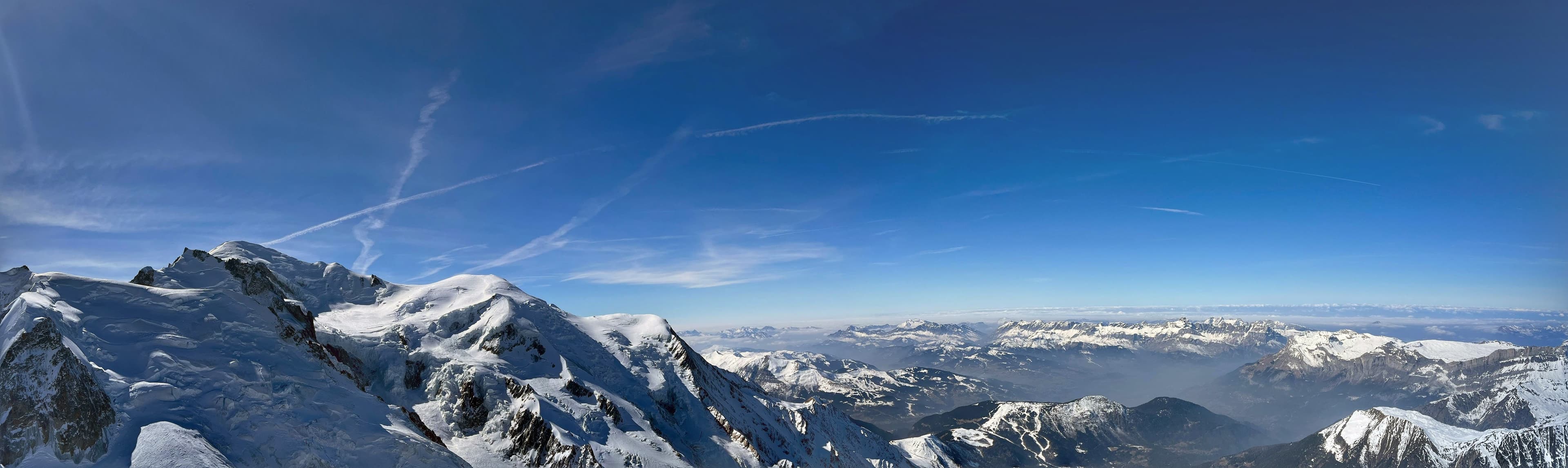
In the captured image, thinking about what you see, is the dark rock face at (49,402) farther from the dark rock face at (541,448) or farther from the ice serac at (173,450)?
the dark rock face at (541,448)

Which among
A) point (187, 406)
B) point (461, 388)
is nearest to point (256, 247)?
point (461, 388)

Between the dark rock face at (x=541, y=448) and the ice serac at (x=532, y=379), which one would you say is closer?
the dark rock face at (x=541, y=448)

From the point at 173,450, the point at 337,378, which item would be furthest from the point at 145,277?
the point at 173,450

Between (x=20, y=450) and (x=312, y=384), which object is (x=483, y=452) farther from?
(x=20, y=450)

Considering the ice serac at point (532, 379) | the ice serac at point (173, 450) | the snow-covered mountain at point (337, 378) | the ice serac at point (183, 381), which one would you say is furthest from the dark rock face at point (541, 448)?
the ice serac at point (173, 450)

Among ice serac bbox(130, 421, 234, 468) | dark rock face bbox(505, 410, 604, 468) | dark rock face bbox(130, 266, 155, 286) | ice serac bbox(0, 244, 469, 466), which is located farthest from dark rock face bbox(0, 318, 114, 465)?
dark rock face bbox(505, 410, 604, 468)
